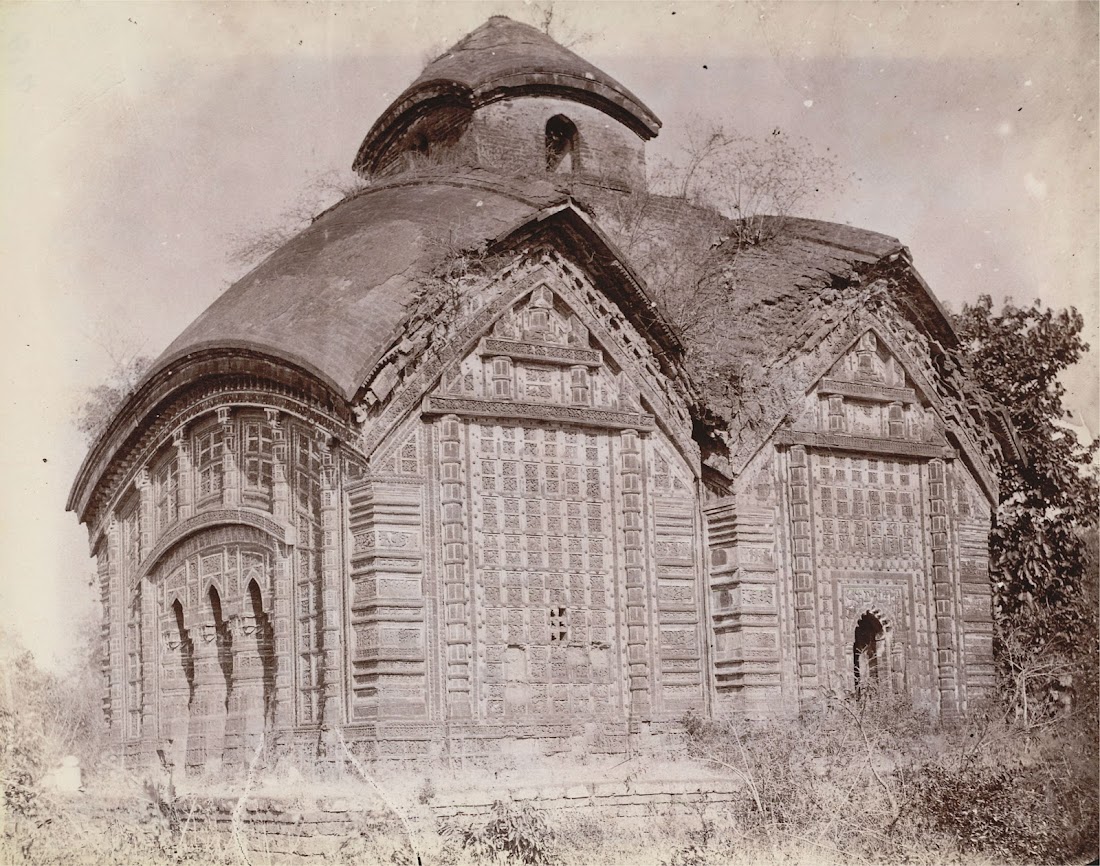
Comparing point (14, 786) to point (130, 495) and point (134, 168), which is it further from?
point (134, 168)

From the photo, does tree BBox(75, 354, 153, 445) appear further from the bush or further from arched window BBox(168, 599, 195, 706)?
the bush

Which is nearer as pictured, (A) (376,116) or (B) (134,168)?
(B) (134,168)

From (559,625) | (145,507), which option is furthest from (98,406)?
(559,625)

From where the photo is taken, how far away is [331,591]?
15.5 meters

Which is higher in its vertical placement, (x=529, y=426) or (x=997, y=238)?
(x=997, y=238)

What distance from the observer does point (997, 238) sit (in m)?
18.2

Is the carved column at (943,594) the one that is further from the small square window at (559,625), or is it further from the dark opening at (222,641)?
the dark opening at (222,641)

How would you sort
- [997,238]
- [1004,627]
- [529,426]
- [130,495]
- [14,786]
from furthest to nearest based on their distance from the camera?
1. [1004,627]
2. [130,495]
3. [997,238]
4. [529,426]
5. [14,786]

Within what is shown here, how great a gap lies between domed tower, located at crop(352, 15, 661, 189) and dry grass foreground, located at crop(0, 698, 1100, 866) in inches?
342

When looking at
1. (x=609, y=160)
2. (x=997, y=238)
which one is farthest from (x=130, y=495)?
(x=997, y=238)

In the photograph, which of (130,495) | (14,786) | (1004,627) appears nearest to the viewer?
(14,786)

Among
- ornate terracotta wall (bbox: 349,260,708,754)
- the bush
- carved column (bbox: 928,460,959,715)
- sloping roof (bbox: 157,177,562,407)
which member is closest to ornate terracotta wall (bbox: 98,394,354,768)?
ornate terracotta wall (bbox: 349,260,708,754)

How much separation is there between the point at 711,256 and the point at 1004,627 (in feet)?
21.0

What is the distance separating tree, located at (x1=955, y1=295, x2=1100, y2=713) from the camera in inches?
821
